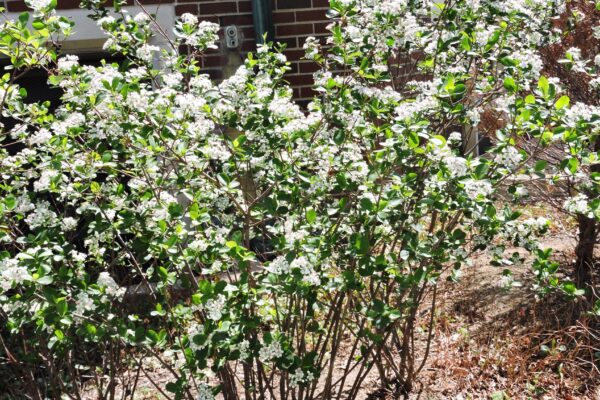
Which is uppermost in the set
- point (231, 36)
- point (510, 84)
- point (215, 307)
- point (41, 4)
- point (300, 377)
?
point (41, 4)

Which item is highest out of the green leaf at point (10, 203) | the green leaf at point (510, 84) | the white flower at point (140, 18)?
the white flower at point (140, 18)

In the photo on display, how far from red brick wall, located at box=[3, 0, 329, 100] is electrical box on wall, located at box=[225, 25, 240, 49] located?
43 mm

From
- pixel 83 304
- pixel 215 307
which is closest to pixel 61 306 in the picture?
pixel 83 304

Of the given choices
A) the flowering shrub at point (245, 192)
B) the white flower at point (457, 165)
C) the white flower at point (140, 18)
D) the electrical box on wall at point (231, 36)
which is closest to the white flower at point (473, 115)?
the flowering shrub at point (245, 192)

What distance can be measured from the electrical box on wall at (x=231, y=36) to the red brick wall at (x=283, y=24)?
0.04m

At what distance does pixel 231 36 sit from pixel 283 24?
372 millimetres

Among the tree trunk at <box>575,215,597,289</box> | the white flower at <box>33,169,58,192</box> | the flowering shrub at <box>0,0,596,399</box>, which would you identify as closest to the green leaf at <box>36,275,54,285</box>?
the flowering shrub at <box>0,0,596,399</box>

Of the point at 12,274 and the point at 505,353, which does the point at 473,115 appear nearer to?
the point at 505,353

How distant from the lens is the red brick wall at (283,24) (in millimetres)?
5277

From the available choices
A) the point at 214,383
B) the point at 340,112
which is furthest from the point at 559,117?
the point at 214,383

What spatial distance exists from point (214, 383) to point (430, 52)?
74.1 inches

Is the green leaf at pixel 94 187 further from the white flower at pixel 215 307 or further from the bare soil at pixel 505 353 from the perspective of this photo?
the bare soil at pixel 505 353

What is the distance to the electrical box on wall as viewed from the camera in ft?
17.3

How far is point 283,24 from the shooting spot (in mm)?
5355
